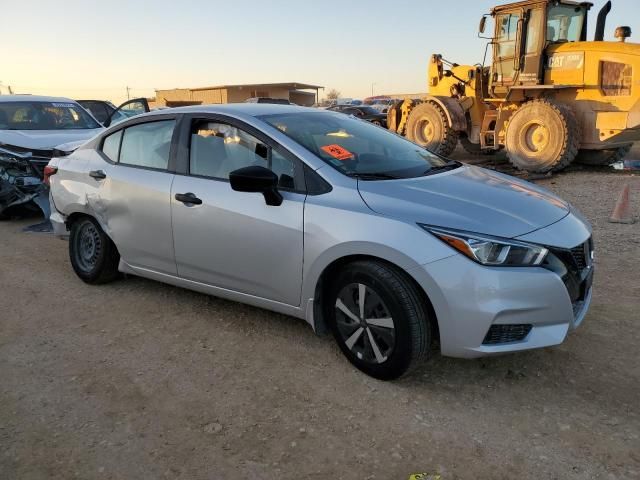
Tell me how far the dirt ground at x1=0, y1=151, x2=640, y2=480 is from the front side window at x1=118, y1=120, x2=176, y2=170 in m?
1.17

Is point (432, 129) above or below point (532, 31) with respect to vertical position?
below

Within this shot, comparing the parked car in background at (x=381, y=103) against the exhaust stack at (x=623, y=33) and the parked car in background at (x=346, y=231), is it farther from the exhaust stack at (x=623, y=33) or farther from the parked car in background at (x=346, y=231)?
the parked car in background at (x=346, y=231)

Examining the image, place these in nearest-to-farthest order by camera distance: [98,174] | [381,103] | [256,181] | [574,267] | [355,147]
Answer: [574,267], [256,181], [355,147], [98,174], [381,103]

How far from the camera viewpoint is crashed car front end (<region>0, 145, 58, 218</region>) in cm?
731

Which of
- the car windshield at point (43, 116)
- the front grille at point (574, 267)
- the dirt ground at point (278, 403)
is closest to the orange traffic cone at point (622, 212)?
the dirt ground at point (278, 403)

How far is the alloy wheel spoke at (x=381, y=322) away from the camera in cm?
301

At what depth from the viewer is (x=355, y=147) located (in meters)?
3.79

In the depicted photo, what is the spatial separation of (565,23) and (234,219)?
9846mm

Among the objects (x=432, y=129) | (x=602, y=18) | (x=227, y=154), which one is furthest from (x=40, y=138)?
(x=602, y=18)

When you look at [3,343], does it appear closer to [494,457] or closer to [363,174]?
[363,174]

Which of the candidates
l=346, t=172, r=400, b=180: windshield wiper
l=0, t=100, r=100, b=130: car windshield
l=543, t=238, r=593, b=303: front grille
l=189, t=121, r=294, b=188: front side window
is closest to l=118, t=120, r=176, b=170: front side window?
l=189, t=121, r=294, b=188: front side window

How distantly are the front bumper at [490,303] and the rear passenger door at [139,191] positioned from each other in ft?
6.85

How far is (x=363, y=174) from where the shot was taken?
3404mm

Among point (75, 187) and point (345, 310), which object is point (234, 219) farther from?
point (75, 187)
